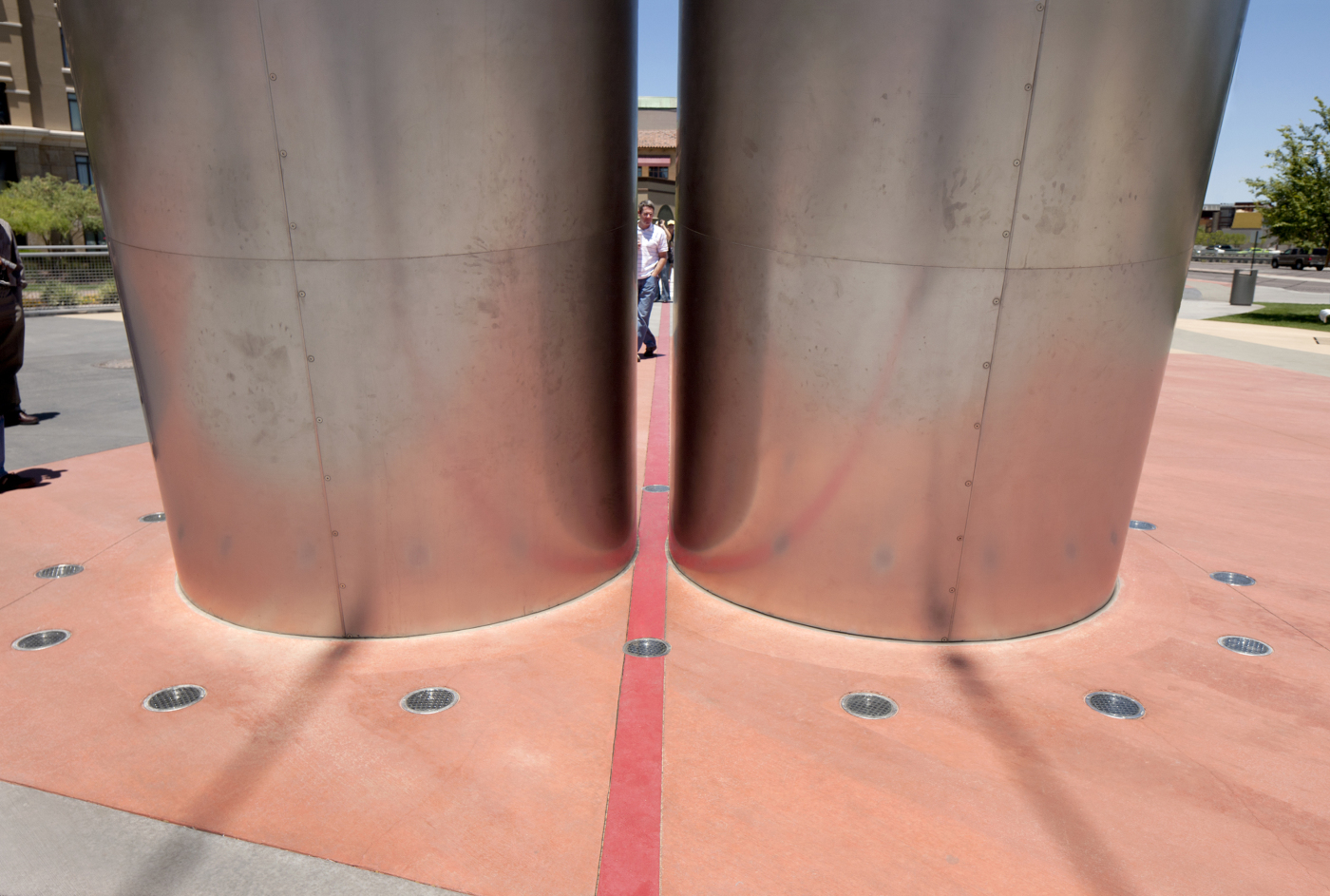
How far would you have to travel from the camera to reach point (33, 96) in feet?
128

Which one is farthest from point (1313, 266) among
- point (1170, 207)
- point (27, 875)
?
point (27, 875)

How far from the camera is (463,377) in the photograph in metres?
4.08

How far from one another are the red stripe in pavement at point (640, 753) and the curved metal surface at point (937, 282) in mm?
555

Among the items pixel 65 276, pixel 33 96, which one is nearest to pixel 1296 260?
pixel 65 276

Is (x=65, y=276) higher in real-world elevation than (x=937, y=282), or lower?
lower

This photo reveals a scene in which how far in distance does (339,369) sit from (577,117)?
161 centimetres

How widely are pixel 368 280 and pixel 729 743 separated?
8.17ft

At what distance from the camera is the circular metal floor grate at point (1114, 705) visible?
3.82m

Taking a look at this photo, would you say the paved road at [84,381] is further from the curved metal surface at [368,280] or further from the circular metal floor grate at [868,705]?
the circular metal floor grate at [868,705]

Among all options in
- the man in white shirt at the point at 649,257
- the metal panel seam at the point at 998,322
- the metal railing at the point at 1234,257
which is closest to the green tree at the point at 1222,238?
the metal railing at the point at 1234,257

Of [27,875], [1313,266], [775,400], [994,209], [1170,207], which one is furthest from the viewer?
[1313,266]

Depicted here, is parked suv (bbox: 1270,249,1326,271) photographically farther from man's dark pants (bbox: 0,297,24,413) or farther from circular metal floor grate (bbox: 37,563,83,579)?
circular metal floor grate (bbox: 37,563,83,579)

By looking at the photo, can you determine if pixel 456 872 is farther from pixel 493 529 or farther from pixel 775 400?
pixel 775 400

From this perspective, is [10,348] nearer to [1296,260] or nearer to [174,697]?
[174,697]
